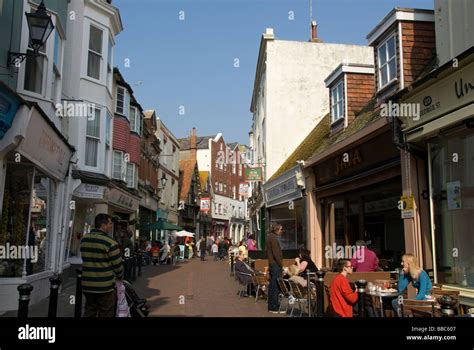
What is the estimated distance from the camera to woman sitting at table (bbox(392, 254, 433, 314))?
620 centimetres

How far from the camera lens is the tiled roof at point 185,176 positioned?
46812mm

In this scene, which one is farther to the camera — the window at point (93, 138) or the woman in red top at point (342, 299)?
the window at point (93, 138)

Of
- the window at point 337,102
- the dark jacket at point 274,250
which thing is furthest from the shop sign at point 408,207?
the window at point 337,102

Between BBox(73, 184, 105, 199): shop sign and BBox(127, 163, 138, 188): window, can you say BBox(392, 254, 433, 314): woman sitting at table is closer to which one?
BBox(73, 184, 105, 199): shop sign

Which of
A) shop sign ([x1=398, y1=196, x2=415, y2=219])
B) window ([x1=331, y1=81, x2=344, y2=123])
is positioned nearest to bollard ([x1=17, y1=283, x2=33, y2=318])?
shop sign ([x1=398, y1=196, x2=415, y2=219])

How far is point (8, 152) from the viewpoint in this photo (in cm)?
809

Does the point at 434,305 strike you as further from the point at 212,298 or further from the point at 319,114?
the point at 319,114

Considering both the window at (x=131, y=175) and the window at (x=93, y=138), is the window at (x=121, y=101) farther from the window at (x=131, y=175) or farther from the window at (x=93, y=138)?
the window at (x=93, y=138)

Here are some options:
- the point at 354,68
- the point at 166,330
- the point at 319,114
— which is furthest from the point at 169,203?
the point at 166,330

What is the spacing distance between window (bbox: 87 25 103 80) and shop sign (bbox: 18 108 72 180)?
478 centimetres

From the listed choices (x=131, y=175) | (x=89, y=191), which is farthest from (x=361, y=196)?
(x=131, y=175)

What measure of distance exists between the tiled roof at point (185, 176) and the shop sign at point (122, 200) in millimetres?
23546

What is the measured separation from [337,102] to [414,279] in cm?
864

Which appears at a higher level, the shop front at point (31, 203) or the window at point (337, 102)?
the window at point (337, 102)
